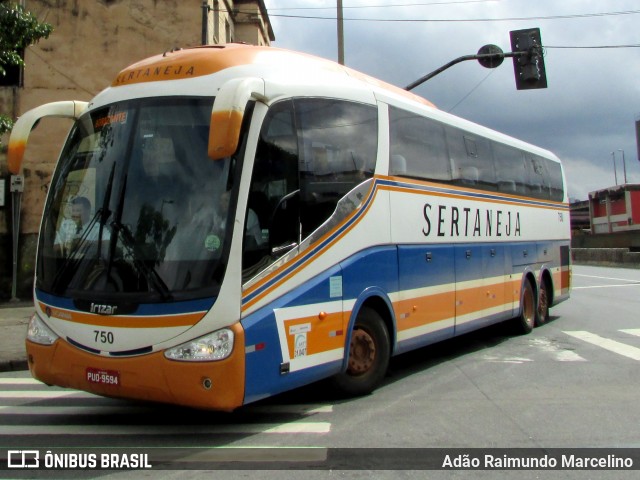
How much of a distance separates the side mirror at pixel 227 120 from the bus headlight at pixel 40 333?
2.44 meters

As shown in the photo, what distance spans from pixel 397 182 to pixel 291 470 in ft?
12.9

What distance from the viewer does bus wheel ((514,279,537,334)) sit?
11781mm

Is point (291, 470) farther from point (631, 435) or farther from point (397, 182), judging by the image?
point (397, 182)

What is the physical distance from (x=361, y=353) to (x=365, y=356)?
79 millimetres

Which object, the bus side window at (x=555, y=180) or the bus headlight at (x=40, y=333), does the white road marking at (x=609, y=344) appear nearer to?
the bus side window at (x=555, y=180)

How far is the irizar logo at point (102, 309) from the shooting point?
528 centimetres

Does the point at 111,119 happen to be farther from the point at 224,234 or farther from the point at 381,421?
the point at 381,421

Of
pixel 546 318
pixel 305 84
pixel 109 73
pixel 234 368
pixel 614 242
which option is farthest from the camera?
pixel 614 242

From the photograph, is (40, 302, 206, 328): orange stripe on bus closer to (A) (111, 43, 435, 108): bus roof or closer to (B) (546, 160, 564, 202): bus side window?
(A) (111, 43, 435, 108): bus roof

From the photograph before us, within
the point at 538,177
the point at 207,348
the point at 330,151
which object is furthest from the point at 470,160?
the point at 207,348

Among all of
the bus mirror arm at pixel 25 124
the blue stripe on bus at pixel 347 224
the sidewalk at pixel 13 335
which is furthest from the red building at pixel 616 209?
the bus mirror arm at pixel 25 124

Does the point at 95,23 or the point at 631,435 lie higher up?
the point at 95,23

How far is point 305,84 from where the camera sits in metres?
6.21

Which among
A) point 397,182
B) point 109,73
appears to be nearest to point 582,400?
point 397,182
